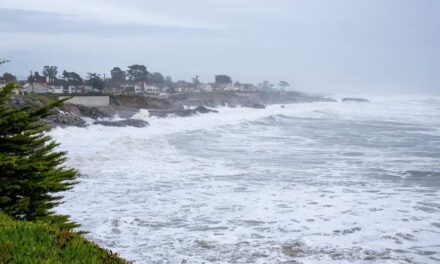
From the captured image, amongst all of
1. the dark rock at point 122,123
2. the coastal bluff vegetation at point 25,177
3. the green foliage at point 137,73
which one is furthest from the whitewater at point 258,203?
the green foliage at point 137,73

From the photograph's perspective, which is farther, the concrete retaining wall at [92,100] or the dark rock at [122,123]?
the concrete retaining wall at [92,100]

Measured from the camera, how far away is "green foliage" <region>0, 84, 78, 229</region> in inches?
317

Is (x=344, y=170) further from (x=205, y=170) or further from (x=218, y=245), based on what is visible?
(x=218, y=245)

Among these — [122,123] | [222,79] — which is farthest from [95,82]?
[222,79]

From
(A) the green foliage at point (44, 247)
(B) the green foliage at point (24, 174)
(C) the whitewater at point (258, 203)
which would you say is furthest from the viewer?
(C) the whitewater at point (258, 203)

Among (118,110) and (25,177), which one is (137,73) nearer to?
(118,110)

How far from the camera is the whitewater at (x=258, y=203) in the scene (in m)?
9.27

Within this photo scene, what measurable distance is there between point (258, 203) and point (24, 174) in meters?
6.82

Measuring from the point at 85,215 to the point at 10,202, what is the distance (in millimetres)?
3719

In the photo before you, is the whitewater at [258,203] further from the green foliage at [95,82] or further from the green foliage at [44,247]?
the green foliage at [95,82]

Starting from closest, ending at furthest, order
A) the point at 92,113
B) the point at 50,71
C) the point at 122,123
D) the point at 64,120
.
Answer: the point at 64,120, the point at 122,123, the point at 92,113, the point at 50,71

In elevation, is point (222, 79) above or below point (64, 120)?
above

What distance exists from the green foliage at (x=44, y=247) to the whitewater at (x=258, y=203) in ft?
13.4

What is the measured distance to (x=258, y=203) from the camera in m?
13.1
